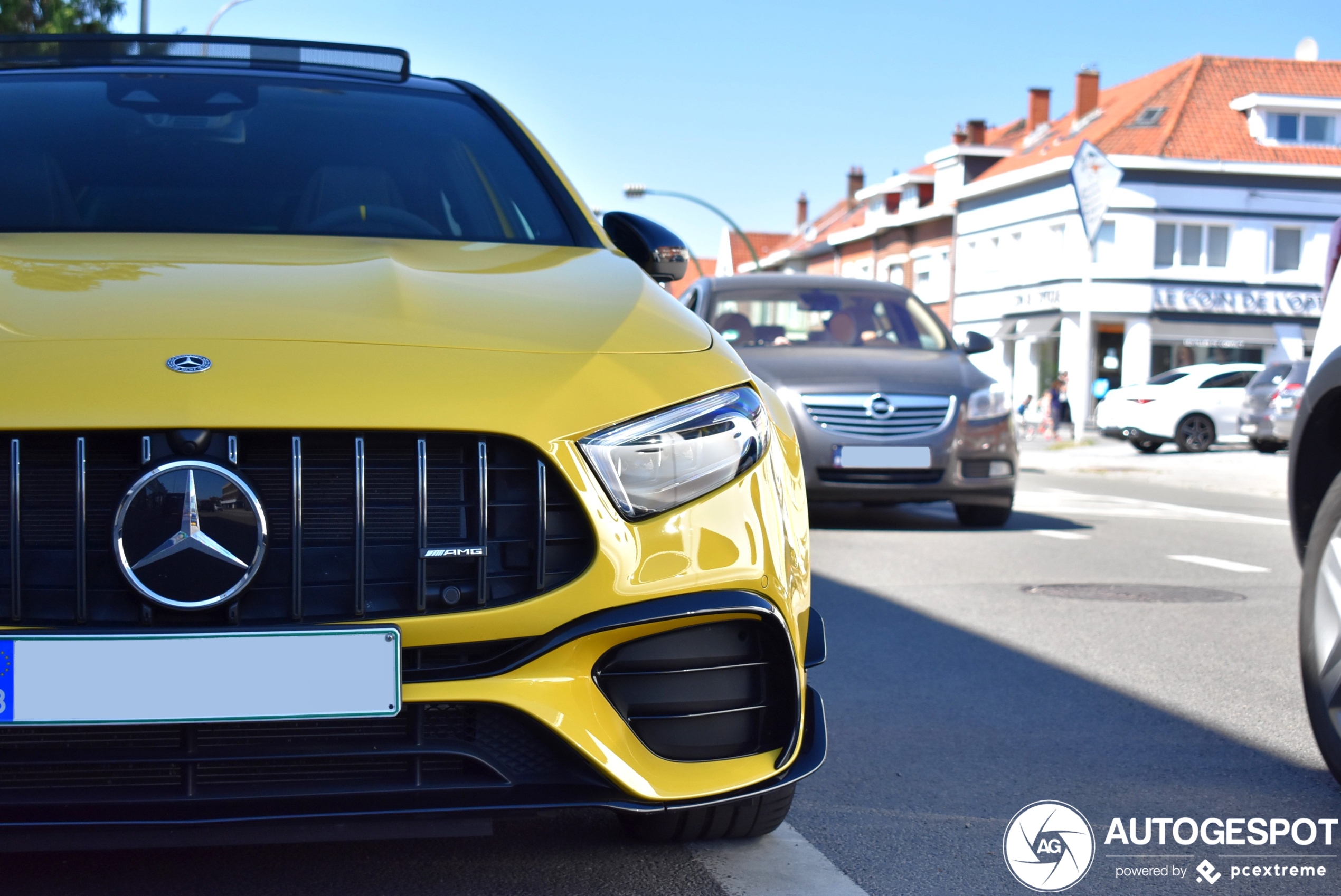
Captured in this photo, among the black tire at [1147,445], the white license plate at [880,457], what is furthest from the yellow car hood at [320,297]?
the black tire at [1147,445]

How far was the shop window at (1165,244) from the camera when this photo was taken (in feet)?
140

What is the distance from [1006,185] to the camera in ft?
155

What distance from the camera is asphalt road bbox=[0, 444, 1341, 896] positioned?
9.15ft

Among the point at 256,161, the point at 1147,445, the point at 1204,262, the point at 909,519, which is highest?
the point at 1204,262

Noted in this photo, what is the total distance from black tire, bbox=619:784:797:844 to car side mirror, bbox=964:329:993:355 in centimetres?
805

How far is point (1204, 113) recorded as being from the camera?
44156 mm

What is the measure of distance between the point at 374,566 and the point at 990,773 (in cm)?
202

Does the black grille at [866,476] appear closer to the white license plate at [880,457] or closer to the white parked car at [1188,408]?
the white license plate at [880,457]

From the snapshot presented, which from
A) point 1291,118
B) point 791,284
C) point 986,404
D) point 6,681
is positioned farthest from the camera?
point 1291,118

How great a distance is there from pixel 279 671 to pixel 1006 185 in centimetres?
4732

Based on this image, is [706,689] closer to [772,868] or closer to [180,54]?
[772,868]

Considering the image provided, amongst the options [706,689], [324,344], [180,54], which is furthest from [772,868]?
[180,54]

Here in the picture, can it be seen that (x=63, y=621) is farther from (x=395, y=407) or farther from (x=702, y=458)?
(x=702, y=458)

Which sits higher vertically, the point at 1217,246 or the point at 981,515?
the point at 1217,246
